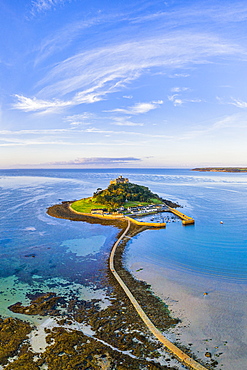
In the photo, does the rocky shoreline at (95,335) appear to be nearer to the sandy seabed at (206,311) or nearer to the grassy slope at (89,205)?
the sandy seabed at (206,311)

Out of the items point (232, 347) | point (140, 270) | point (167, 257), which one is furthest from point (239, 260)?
point (232, 347)

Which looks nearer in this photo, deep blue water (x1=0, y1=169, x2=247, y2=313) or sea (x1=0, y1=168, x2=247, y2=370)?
sea (x1=0, y1=168, x2=247, y2=370)

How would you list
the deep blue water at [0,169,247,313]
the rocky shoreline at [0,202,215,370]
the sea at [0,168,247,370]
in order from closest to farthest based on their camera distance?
the rocky shoreline at [0,202,215,370], the sea at [0,168,247,370], the deep blue water at [0,169,247,313]

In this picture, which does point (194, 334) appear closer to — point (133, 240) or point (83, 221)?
point (133, 240)

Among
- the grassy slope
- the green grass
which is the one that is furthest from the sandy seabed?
the green grass

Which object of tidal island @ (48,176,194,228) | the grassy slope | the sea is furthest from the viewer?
the grassy slope

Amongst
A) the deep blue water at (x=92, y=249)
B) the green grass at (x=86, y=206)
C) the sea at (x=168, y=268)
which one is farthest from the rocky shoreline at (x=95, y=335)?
the green grass at (x=86, y=206)

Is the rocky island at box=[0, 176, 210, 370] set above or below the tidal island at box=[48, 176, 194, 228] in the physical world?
below

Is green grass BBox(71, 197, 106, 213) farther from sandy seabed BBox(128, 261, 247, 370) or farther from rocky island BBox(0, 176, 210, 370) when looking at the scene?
sandy seabed BBox(128, 261, 247, 370)

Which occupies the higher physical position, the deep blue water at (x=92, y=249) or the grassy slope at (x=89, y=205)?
the grassy slope at (x=89, y=205)
